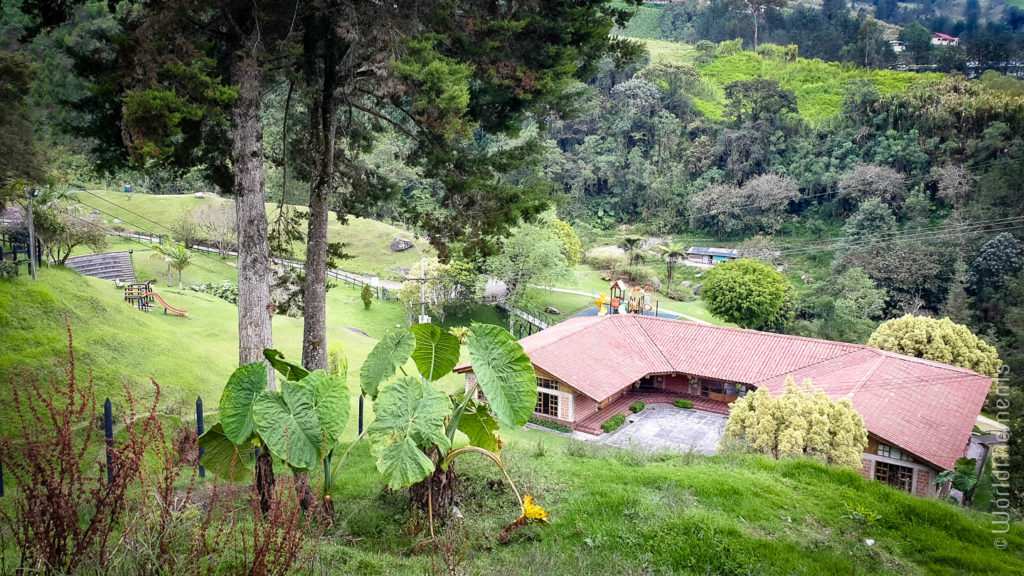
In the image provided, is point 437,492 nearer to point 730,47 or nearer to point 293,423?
point 293,423

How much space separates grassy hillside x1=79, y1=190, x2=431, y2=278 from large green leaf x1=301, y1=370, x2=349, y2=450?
3301cm

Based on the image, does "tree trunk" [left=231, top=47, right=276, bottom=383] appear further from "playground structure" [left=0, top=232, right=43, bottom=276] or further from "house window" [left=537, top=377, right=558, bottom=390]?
"house window" [left=537, top=377, right=558, bottom=390]

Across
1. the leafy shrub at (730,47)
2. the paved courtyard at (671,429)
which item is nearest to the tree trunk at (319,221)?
the paved courtyard at (671,429)

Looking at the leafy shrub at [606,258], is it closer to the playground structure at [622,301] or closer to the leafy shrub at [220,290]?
the playground structure at [622,301]

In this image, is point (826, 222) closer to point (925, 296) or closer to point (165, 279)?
point (925, 296)

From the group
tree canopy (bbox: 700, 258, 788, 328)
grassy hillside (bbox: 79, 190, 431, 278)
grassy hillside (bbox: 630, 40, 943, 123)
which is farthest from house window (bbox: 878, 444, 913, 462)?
grassy hillside (bbox: 630, 40, 943, 123)

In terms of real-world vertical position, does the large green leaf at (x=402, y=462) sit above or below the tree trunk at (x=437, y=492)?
above

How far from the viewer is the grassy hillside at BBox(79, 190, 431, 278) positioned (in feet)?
128

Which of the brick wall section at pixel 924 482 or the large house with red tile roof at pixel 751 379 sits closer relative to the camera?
the brick wall section at pixel 924 482

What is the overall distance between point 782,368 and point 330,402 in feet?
62.6

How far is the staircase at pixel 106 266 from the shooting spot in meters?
25.3

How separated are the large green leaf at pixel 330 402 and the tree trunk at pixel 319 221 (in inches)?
169

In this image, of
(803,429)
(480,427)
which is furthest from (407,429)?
(803,429)

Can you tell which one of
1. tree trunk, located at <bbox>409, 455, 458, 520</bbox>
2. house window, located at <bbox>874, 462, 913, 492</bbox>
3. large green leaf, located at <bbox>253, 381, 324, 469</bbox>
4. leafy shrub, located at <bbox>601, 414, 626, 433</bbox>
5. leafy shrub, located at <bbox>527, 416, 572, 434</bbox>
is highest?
large green leaf, located at <bbox>253, 381, 324, 469</bbox>
